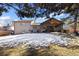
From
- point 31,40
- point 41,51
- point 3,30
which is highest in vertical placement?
point 3,30

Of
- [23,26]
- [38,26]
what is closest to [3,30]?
[23,26]

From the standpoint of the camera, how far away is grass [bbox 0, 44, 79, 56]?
2713mm

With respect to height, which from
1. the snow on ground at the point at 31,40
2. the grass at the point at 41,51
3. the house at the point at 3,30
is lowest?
the grass at the point at 41,51

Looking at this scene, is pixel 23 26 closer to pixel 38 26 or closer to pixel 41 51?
pixel 38 26

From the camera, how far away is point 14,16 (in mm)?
2717

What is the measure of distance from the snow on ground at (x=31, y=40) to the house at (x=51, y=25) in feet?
0.17

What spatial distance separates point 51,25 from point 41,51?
282 mm

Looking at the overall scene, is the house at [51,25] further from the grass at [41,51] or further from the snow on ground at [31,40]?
the grass at [41,51]

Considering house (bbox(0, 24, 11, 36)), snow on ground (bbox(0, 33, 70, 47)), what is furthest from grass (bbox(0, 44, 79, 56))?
house (bbox(0, 24, 11, 36))

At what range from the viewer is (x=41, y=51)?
8.95 feet

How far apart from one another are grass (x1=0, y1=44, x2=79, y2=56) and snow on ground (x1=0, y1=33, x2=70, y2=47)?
5cm

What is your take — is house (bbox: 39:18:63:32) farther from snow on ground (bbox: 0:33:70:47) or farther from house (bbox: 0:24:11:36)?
house (bbox: 0:24:11:36)

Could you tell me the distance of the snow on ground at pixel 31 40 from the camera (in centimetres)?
273

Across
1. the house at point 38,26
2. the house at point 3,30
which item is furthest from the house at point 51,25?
the house at point 3,30
